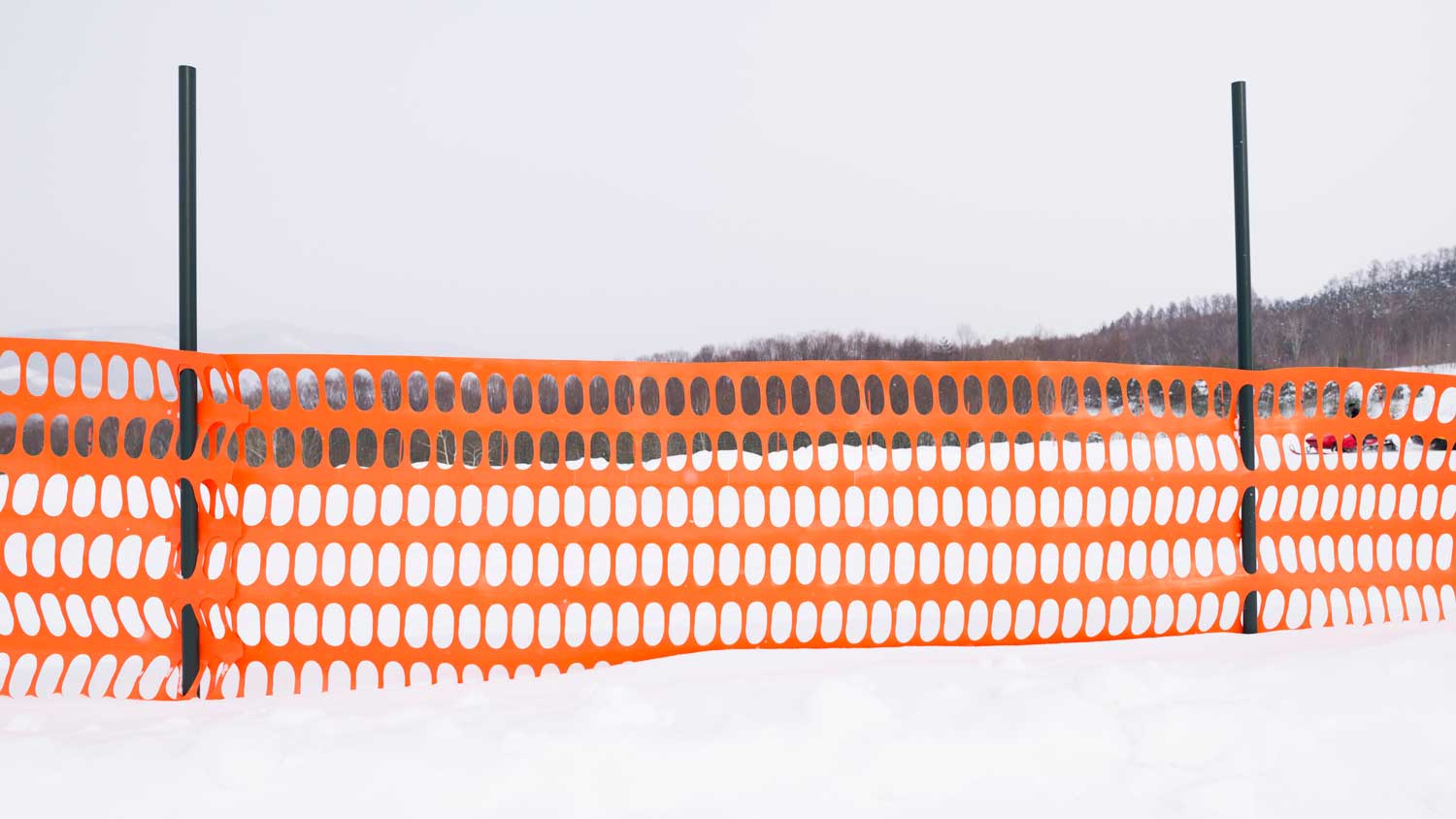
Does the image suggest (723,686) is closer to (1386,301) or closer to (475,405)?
(475,405)

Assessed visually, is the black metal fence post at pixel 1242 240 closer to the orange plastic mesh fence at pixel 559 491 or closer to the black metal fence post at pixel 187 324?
the orange plastic mesh fence at pixel 559 491

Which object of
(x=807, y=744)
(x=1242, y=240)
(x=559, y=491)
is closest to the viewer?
(x=807, y=744)

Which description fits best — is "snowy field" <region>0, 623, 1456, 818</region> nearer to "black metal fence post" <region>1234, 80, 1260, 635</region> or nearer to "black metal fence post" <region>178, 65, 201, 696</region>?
"black metal fence post" <region>178, 65, 201, 696</region>

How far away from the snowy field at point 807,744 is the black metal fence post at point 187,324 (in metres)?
0.36

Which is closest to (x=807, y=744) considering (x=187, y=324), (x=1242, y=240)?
(x=187, y=324)

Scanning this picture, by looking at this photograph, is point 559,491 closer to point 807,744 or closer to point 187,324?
point 807,744

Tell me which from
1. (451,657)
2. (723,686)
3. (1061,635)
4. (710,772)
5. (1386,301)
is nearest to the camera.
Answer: (710,772)

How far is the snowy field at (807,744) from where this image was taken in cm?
265

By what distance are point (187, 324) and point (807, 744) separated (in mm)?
3253

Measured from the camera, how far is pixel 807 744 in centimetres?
293

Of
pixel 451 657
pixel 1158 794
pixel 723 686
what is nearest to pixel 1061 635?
pixel 1158 794

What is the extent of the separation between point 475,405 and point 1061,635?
290 cm

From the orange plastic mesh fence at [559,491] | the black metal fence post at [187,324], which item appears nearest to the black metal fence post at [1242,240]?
the orange plastic mesh fence at [559,491]

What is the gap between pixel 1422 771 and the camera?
107 inches
